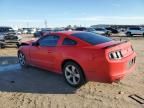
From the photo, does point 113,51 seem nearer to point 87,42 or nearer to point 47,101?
point 87,42

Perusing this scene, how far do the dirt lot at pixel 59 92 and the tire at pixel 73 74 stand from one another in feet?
0.65

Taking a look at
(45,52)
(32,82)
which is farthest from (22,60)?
(32,82)

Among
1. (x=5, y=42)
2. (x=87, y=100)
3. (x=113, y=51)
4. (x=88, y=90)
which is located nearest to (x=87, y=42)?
(x=113, y=51)

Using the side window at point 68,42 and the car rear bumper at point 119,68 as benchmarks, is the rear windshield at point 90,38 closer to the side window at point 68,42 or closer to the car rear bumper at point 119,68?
the side window at point 68,42

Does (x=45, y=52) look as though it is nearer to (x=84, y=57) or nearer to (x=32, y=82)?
(x=32, y=82)

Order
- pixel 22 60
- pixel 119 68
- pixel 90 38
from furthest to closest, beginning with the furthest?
pixel 22 60 → pixel 90 38 → pixel 119 68

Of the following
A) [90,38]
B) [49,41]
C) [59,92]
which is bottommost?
[59,92]

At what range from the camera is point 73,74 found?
6449mm

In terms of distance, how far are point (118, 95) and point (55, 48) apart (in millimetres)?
2461

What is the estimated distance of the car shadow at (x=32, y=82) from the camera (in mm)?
6223

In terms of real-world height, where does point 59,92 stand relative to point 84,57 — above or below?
below

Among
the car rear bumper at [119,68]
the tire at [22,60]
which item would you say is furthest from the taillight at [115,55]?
the tire at [22,60]

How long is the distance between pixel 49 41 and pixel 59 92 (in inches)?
83.3

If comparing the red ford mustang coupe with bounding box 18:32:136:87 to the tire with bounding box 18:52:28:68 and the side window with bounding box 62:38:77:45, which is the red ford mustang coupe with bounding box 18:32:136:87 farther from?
the tire with bounding box 18:52:28:68
